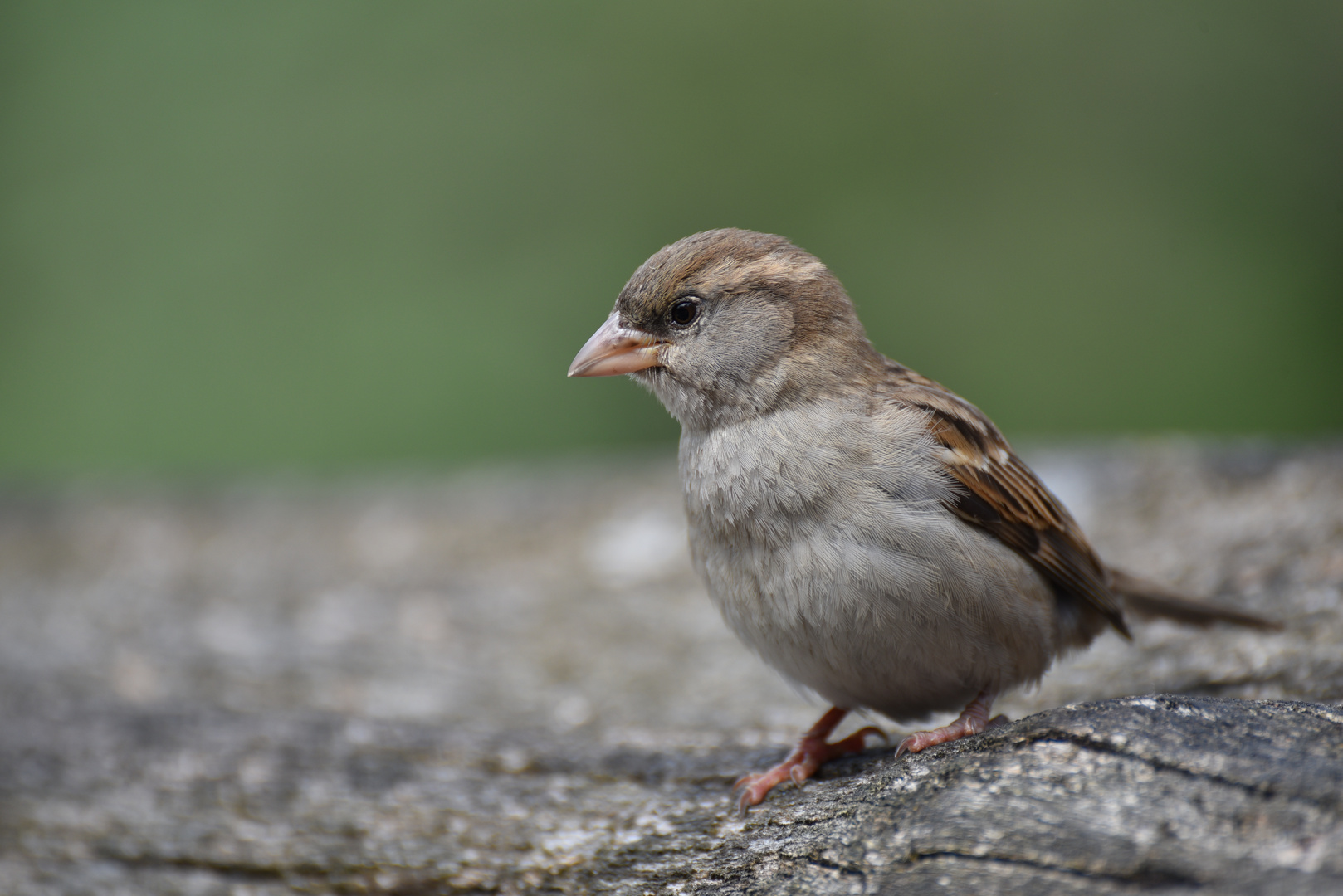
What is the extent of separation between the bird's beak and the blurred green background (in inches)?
A: 143

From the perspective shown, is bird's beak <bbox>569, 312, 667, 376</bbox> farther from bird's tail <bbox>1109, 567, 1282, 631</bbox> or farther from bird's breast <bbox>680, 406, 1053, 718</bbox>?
bird's tail <bbox>1109, 567, 1282, 631</bbox>

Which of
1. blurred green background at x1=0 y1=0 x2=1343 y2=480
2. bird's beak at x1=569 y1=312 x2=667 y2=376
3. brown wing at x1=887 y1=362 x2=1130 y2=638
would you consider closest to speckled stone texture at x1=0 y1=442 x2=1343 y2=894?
brown wing at x1=887 y1=362 x2=1130 y2=638

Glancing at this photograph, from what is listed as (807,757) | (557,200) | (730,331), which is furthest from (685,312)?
(557,200)

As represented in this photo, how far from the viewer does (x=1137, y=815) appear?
2.08 metres

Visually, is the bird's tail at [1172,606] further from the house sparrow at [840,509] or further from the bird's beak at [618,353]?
the bird's beak at [618,353]

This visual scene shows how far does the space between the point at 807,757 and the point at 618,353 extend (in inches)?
48.8

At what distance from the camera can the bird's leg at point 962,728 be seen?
109 inches

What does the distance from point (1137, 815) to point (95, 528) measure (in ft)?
19.0

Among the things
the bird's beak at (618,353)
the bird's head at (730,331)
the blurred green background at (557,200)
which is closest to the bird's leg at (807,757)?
the bird's head at (730,331)

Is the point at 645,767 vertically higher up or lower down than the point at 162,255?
lower down

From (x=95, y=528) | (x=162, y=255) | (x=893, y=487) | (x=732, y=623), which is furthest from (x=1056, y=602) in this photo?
(x=162, y=255)

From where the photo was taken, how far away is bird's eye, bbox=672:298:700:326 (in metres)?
3.25

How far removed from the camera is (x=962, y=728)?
2852 mm

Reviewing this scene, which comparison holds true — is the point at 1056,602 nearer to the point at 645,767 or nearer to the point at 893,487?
the point at 893,487
